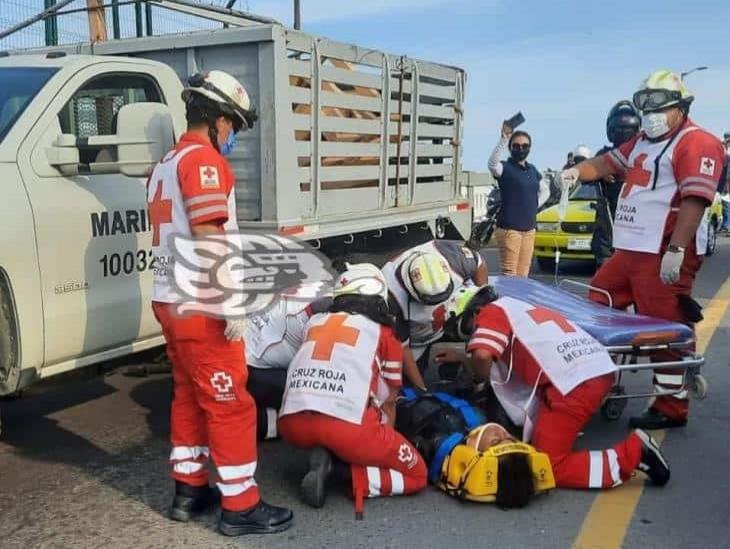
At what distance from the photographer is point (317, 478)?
3.66 meters

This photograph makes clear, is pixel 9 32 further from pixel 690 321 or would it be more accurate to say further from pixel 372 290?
pixel 690 321

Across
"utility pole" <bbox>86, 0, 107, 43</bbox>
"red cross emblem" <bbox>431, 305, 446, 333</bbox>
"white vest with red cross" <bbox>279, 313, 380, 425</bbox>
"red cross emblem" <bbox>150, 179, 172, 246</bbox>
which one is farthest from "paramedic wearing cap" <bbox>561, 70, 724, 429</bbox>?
"utility pole" <bbox>86, 0, 107, 43</bbox>

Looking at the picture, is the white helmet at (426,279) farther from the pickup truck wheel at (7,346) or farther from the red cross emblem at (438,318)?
the pickup truck wheel at (7,346)

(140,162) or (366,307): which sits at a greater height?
(140,162)

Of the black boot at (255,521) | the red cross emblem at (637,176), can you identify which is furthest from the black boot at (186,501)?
the red cross emblem at (637,176)

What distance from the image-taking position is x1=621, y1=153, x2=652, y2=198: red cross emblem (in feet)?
16.1

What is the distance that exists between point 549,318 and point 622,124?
316cm

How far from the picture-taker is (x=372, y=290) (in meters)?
4.07

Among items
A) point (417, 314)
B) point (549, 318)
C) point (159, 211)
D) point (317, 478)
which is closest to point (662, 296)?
point (549, 318)

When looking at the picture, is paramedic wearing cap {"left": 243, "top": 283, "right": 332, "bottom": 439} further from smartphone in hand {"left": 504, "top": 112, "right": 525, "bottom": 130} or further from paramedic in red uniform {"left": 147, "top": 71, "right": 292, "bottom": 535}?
smartphone in hand {"left": 504, "top": 112, "right": 525, "bottom": 130}

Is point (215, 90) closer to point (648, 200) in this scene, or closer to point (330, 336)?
point (330, 336)

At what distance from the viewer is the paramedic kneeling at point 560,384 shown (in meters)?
3.87

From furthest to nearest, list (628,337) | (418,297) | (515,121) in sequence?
(515,121) → (418,297) → (628,337)

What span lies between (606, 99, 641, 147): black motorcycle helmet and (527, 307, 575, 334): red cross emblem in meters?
3.02
